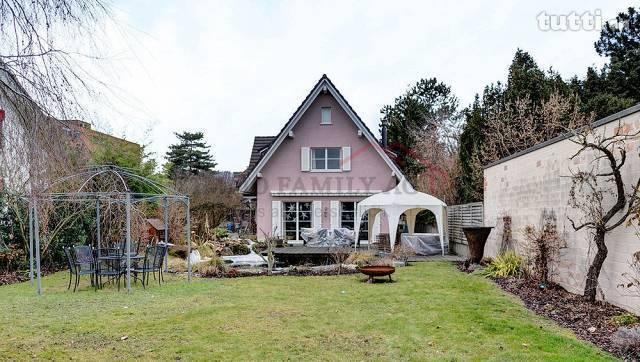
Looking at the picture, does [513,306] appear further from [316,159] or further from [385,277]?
[316,159]

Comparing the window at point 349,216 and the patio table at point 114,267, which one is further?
the window at point 349,216

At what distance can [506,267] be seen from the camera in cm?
1071

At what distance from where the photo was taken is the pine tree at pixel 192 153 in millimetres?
46094

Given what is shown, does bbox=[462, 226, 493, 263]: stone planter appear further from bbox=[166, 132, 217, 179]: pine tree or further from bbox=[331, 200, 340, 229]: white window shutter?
bbox=[166, 132, 217, 179]: pine tree

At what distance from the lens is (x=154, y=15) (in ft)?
12.0

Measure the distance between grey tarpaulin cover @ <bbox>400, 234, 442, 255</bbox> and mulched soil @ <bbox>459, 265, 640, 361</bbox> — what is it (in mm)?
6616

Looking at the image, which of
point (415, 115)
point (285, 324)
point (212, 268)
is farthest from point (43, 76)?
point (415, 115)

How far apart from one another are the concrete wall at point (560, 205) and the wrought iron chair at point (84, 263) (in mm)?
9981

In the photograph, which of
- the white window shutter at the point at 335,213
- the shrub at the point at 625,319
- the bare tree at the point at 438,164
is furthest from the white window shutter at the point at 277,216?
the shrub at the point at 625,319

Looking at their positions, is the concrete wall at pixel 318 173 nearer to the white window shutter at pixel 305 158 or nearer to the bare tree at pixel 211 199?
the white window shutter at pixel 305 158

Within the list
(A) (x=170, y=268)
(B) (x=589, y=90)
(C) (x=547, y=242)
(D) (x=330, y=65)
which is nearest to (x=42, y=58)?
(C) (x=547, y=242)

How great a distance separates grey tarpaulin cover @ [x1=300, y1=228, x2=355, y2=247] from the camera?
691 inches

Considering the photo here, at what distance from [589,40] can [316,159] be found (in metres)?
15.7

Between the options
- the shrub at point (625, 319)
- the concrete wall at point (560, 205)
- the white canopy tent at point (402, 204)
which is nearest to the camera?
the shrub at point (625, 319)
